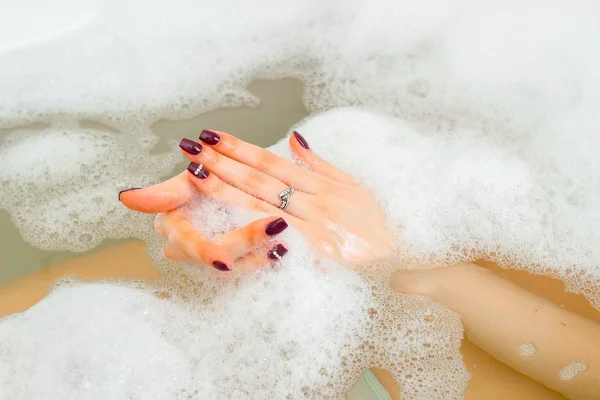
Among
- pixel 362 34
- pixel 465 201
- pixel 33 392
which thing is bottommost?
pixel 33 392

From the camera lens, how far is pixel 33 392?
0.88m

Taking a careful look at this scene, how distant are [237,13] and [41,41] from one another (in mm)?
473

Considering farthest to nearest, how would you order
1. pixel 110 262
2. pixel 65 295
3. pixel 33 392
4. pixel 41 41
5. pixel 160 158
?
pixel 41 41 < pixel 160 158 < pixel 110 262 < pixel 65 295 < pixel 33 392

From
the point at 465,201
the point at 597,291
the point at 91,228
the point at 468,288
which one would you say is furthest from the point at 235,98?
the point at 597,291

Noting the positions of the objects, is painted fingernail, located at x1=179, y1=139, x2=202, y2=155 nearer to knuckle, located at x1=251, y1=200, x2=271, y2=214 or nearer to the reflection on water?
knuckle, located at x1=251, y1=200, x2=271, y2=214

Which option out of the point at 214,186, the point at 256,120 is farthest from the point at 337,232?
the point at 256,120

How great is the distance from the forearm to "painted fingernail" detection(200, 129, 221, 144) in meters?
0.47

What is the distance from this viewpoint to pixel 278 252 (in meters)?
0.91

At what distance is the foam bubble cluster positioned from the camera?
925 mm

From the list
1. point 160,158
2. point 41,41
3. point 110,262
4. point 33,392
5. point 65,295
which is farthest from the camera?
point 41,41

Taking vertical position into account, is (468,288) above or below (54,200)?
above

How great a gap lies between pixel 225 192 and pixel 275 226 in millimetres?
134

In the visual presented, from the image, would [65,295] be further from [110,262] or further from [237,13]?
[237,13]

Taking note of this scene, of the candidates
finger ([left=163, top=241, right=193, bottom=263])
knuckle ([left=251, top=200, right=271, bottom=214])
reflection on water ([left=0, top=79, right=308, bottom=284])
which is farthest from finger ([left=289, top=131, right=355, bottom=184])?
reflection on water ([left=0, top=79, right=308, bottom=284])
